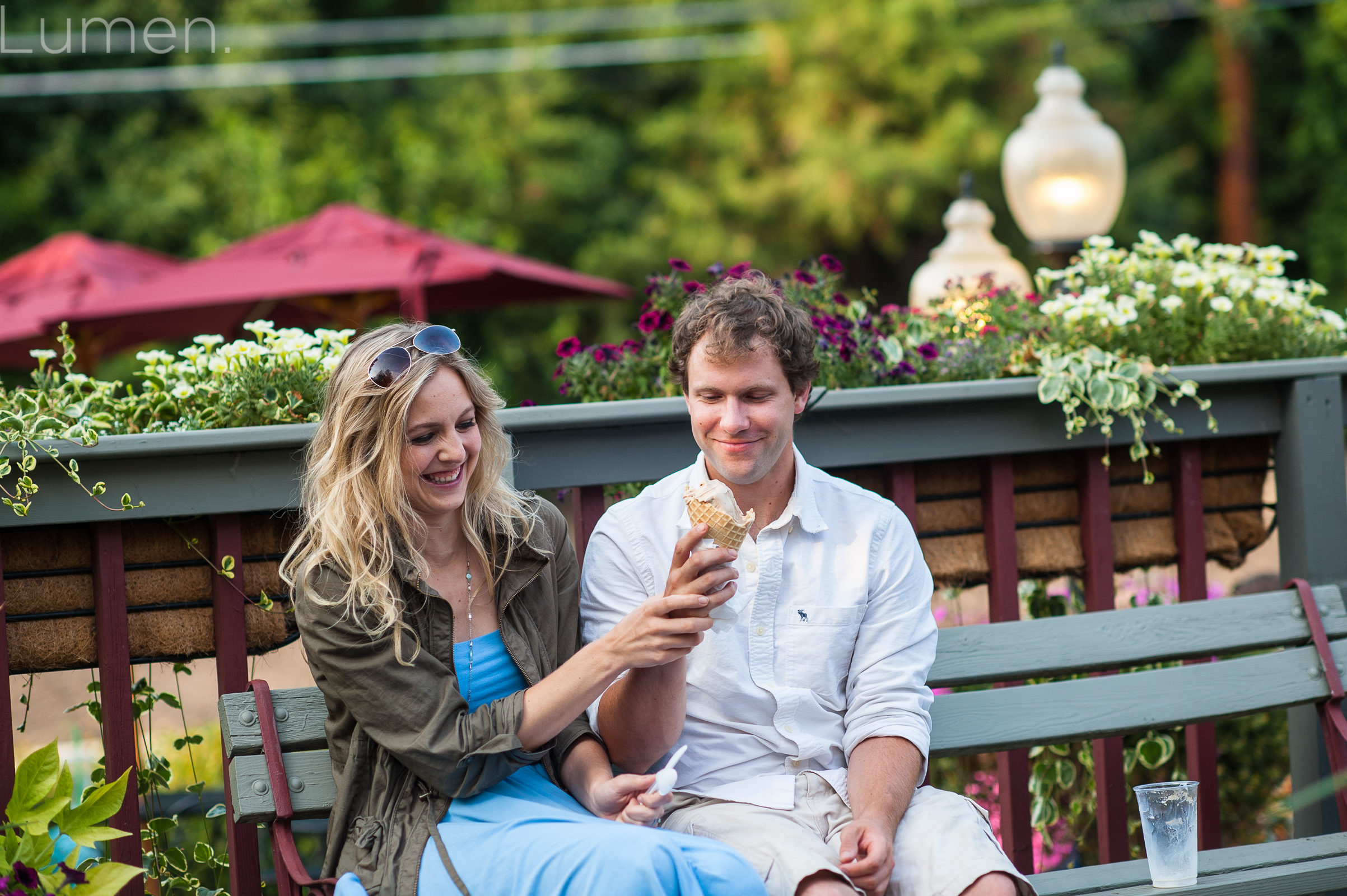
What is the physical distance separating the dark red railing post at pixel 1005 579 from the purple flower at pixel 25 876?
206 centimetres

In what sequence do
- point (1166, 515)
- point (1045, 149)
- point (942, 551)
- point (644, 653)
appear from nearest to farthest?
point (644, 653)
point (942, 551)
point (1166, 515)
point (1045, 149)

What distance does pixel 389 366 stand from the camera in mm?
2184

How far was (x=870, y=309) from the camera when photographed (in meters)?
3.27

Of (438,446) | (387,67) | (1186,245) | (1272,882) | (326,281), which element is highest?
(387,67)

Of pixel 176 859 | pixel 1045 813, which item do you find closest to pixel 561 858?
pixel 176 859

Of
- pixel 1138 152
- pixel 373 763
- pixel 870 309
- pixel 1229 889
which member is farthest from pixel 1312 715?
pixel 1138 152

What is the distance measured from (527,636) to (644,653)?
1.09ft

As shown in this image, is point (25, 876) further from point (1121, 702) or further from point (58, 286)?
point (58, 286)

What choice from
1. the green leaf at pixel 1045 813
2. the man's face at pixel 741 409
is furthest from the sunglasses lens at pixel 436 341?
the green leaf at pixel 1045 813

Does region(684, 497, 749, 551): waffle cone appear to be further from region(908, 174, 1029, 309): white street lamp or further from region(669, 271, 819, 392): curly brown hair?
region(908, 174, 1029, 309): white street lamp

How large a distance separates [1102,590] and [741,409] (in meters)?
1.30

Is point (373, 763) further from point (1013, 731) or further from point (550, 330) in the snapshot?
point (550, 330)

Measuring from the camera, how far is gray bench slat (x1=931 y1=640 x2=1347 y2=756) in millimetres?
2646

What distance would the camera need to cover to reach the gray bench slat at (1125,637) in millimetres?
2723
